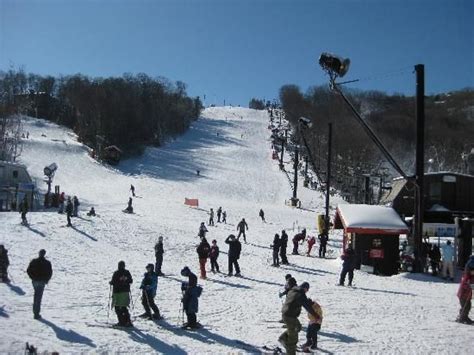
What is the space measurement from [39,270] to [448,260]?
50.4 ft

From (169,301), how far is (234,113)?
125010 mm

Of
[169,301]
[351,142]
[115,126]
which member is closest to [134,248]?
[169,301]

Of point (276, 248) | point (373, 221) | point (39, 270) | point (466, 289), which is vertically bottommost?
point (276, 248)

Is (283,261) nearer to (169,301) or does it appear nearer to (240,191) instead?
(169,301)

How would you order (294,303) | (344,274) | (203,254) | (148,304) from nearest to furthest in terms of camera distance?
(294,303)
(148,304)
(344,274)
(203,254)

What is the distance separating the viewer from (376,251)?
74.7 ft

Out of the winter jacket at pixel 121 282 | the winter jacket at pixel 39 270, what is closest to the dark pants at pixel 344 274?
the winter jacket at pixel 121 282

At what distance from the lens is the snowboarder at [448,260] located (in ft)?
67.8

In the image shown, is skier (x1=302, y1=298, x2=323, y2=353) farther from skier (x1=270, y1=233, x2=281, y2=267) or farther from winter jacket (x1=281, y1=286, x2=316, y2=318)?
skier (x1=270, y1=233, x2=281, y2=267)

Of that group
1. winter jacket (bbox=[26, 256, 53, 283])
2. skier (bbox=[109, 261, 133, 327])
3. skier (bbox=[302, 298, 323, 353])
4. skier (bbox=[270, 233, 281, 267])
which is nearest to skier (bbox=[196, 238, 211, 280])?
skier (bbox=[270, 233, 281, 267])

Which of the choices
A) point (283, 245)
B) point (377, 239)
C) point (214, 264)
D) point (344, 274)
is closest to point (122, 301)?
point (214, 264)

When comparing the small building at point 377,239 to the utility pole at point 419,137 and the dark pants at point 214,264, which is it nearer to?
the utility pole at point 419,137

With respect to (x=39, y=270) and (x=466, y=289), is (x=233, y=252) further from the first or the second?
(x=39, y=270)

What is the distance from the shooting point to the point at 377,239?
2325cm
